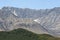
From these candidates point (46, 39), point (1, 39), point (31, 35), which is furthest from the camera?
point (31, 35)

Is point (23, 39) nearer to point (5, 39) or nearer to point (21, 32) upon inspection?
point (5, 39)

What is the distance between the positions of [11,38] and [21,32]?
72.7ft

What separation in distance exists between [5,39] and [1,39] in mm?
2515

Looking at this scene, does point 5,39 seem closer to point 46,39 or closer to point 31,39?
point 31,39

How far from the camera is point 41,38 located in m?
118

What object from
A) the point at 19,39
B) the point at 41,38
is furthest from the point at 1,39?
the point at 41,38

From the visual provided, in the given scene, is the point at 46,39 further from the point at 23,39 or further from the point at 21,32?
the point at 21,32

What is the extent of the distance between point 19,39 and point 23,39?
2.47 m

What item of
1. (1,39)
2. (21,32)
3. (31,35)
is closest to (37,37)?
(31,35)

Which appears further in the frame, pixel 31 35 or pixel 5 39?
pixel 31 35

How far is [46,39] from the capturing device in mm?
116312

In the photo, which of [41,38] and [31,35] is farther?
[31,35]

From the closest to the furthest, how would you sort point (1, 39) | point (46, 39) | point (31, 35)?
1. point (1, 39)
2. point (46, 39)
3. point (31, 35)

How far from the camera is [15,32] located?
134m
